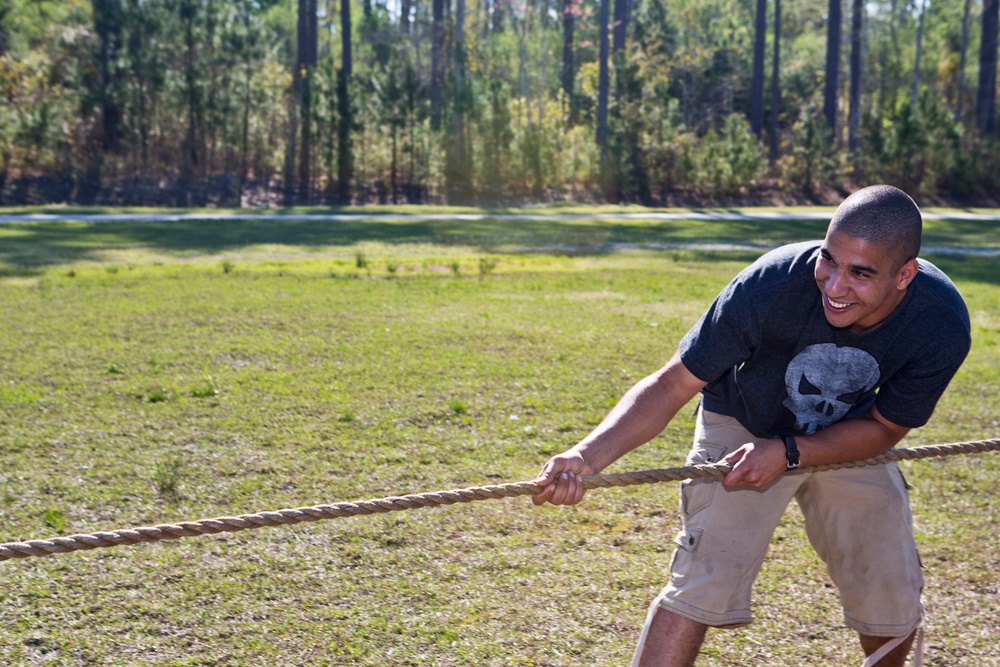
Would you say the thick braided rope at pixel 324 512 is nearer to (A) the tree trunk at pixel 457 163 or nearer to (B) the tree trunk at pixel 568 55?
(A) the tree trunk at pixel 457 163

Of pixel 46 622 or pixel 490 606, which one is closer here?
pixel 46 622

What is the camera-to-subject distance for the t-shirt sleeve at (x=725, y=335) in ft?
9.68

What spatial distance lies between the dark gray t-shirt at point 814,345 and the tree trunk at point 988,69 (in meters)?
32.3

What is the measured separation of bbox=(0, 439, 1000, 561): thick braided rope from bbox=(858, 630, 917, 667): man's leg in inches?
20.8

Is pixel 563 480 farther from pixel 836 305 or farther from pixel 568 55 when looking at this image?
pixel 568 55

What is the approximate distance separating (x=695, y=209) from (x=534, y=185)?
15.6 ft

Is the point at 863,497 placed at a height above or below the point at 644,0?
below

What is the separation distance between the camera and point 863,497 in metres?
3.16

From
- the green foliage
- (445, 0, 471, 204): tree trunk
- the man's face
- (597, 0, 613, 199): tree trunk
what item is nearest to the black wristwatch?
the man's face

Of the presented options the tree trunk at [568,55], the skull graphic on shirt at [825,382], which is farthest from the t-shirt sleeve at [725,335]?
the tree trunk at [568,55]

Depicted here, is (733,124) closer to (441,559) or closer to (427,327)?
(427,327)

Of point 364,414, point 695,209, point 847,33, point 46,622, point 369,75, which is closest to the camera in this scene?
point 46,622

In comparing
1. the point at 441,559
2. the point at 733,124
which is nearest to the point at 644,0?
the point at 733,124

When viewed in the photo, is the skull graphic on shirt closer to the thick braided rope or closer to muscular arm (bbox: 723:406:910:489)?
muscular arm (bbox: 723:406:910:489)
